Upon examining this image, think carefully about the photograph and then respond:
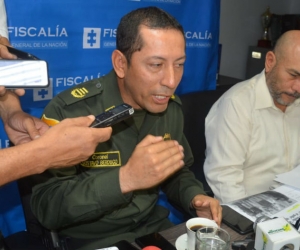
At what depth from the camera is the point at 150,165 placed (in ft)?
3.32

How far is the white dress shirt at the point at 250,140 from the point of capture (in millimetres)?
1658

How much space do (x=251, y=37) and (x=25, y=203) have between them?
3748 millimetres

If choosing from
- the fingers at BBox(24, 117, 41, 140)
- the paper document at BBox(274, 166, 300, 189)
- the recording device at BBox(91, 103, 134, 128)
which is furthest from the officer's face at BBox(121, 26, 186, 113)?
the paper document at BBox(274, 166, 300, 189)

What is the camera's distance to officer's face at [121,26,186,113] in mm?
1291

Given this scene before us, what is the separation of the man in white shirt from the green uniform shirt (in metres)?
0.19

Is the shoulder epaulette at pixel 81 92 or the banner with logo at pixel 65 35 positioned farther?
the banner with logo at pixel 65 35

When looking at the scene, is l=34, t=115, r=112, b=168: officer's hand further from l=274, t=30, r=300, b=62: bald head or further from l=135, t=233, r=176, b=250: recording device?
l=274, t=30, r=300, b=62: bald head

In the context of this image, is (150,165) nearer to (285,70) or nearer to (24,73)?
(24,73)

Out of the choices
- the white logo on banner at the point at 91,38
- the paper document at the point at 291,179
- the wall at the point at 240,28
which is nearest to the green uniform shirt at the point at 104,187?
the paper document at the point at 291,179

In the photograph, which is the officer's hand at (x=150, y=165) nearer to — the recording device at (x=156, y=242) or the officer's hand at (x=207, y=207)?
the recording device at (x=156, y=242)

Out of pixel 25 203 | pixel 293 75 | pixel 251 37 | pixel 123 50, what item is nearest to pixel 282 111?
pixel 293 75

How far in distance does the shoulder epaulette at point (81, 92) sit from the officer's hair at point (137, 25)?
0.17 m

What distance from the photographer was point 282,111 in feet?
5.90

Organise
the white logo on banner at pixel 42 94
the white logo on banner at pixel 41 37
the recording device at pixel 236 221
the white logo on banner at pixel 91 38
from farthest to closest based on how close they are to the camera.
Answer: the white logo on banner at pixel 91 38 → the white logo on banner at pixel 42 94 → the white logo on banner at pixel 41 37 → the recording device at pixel 236 221
